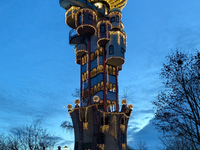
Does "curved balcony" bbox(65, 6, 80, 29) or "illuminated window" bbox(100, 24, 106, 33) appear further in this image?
"curved balcony" bbox(65, 6, 80, 29)

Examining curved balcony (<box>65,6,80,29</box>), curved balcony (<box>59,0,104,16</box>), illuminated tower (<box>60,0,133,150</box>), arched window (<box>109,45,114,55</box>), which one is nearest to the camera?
illuminated tower (<box>60,0,133,150</box>)

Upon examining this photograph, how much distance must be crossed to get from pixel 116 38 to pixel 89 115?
1456cm

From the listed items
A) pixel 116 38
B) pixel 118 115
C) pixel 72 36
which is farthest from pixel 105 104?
pixel 72 36

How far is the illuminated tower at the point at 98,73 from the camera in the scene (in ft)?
106

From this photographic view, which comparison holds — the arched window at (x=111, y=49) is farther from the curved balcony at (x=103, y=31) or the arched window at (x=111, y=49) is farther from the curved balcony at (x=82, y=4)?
the curved balcony at (x=82, y=4)

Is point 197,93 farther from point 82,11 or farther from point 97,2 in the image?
point 97,2

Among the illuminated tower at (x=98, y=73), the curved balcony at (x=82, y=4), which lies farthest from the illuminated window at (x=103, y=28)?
the curved balcony at (x=82, y=4)

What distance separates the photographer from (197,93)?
10875mm

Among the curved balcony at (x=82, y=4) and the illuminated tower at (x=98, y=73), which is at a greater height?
the curved balcony at (x=82, y=4)

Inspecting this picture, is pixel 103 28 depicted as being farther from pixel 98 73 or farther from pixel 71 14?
pixel 98 73

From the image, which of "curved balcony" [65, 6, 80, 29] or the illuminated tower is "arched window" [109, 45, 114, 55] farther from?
"curved balcony" [65, 6, 80, 29]

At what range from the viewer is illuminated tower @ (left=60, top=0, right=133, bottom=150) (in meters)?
32.2

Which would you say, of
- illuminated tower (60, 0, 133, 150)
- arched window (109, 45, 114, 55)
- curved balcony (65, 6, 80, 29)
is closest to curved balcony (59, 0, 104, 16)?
illuminated tower (60, 0, 133, 150)

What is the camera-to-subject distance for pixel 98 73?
3766 cm
